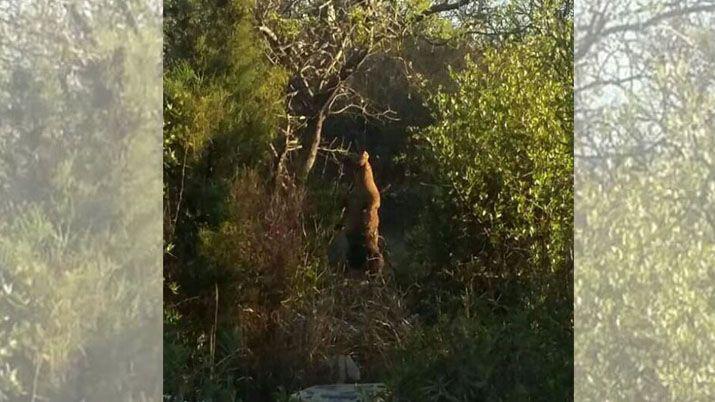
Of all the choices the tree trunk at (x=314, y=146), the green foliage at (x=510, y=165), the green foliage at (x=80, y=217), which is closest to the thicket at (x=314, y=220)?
the green foliage at (x=510, y=165)

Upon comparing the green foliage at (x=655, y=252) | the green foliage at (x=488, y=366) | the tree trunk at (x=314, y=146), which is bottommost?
the green foliage at (x=488, y=366)

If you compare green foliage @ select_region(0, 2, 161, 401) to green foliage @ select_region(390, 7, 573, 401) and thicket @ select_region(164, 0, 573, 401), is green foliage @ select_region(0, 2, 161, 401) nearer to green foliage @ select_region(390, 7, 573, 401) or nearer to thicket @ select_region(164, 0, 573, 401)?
thicket @ select_region(164, 0, 573, 401)

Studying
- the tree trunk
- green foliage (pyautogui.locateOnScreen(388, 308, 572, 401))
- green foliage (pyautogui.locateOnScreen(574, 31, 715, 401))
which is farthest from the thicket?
green foliage (pyautogui.locateOnScreen(574, 31, 715, 401))

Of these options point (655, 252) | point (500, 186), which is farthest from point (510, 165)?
point (655, 252)

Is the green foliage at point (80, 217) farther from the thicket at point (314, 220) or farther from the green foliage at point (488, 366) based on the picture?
the thicket at point (314, 220)

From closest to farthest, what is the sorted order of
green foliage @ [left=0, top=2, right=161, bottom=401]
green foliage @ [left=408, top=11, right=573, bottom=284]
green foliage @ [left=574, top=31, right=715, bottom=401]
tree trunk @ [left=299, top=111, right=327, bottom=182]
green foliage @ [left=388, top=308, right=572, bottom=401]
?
green foliage @ [left=574, top=31, right=715, bottom=401] → green foliage @ [left=0, top=2, right=161, bottom=401] → green foliage @ [left=388, top=308, right=572, bottom=401] → green foliage @ [left=408, top=11, right=573, bottom=284] → tree trunk @ [left=299, top=111, right=327, bottom=182]

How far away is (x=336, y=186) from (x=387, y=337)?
164 centimetres

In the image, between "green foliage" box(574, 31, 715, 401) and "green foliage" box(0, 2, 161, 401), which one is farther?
"green foliage" box(0, 2, 161, 401)

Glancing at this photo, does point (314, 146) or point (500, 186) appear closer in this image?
point (500, 186)

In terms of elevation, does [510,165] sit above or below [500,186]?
above

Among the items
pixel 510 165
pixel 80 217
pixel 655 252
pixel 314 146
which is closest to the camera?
pixel 655 252

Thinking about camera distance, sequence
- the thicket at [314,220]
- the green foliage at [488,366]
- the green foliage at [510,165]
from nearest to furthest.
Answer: the green foliage at [488,366] < the thicket at [314,220] < the green foliage at [510,165]

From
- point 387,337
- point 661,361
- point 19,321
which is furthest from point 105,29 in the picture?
point 387,337

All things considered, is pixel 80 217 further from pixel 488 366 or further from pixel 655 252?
pixel 488 366
